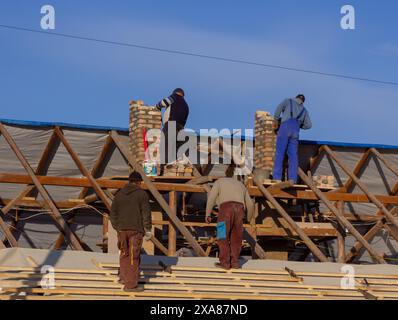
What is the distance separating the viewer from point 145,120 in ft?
61.9

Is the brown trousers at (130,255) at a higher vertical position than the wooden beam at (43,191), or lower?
lower

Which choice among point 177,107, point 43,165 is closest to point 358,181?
point 177,107

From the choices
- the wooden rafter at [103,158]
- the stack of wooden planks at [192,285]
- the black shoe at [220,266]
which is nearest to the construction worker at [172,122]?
the wooden rafter at [103,158]

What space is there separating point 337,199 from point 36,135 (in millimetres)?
7053

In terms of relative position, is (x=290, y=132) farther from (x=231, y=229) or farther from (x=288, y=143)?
(x=231, y=229)

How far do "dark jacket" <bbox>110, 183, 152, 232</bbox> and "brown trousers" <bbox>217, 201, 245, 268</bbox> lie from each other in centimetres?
192

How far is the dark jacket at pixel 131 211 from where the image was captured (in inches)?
489

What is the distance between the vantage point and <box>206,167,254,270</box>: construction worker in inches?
555

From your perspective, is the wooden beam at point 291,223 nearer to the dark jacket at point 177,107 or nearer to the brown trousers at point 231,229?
the dark jacket at point 177,107

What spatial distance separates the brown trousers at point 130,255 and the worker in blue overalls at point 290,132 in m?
6.85

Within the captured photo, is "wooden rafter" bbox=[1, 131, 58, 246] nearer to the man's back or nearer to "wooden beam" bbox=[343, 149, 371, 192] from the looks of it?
the man's back

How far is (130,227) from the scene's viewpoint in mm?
12398

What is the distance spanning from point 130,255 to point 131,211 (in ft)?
2.10
